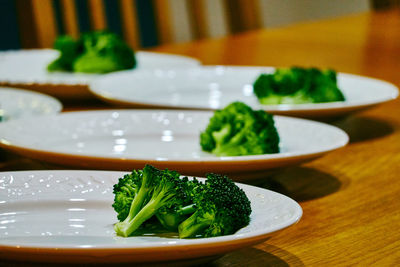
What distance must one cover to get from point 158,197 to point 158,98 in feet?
2.51

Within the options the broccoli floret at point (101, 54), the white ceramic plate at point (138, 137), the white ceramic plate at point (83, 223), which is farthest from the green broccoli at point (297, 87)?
the white ceramic plate at point (83, 223)

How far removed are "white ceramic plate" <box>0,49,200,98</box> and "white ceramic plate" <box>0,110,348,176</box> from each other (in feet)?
0.83

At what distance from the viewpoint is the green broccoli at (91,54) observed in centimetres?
143

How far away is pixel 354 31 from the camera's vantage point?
90.4 inches

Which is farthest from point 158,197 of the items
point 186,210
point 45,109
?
point 45,109

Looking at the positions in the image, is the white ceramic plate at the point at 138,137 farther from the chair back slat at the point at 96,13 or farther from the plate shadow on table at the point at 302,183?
the chair back slat at the point at 96,13

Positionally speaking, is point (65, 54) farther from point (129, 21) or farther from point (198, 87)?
point (129, 21)

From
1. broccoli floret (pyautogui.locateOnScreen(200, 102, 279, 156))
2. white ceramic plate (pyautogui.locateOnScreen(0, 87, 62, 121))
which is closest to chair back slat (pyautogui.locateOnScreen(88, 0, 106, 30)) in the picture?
white ceramic plate (pyautogui.locateOnScreen(0, 87, 62, 121))

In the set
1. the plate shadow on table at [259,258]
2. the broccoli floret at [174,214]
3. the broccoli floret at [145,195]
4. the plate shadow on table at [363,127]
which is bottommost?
the plate shadow on table at [363,127]

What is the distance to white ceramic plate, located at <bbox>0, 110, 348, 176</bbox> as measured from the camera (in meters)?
0.77

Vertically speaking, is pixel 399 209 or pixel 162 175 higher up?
pixel 162 175

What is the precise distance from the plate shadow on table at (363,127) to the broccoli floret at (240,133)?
226 millimetres

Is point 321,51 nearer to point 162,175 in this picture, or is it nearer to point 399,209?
point 399,209

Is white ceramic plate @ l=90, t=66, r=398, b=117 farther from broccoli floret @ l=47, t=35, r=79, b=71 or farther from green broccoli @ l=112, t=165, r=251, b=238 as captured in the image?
green broccoli @ l=112, t=165, r=251, b=238
